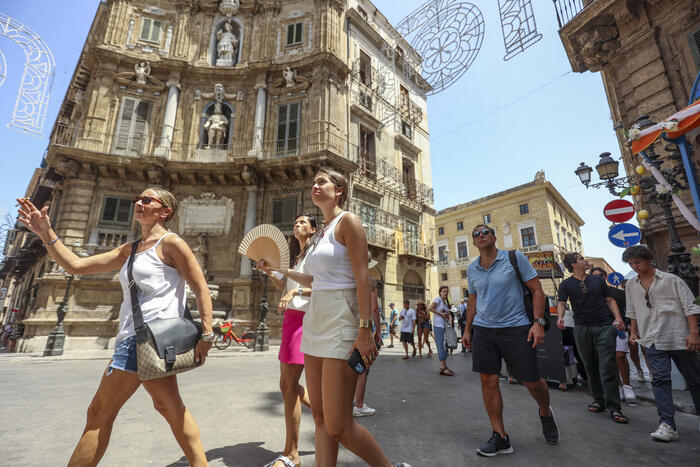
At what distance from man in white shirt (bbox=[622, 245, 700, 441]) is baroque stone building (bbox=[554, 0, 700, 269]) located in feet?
18.1

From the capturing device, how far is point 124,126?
15.3 meters

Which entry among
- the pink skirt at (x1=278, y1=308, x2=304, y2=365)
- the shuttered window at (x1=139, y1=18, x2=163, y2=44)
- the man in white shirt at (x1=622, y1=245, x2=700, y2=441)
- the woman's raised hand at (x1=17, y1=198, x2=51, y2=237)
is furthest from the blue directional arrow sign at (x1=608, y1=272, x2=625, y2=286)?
the shuttered window at (x1=139, y1=18, x2=163, y2=44)

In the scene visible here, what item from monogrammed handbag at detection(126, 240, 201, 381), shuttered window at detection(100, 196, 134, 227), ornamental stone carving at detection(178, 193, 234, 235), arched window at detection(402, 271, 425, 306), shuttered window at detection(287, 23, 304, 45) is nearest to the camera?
monogrammed handbag at detection(126, 240, 201, 381)

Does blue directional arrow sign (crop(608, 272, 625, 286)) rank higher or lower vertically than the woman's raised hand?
higher

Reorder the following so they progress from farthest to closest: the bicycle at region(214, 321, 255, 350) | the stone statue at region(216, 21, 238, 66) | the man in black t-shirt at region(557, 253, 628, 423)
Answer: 1. the stone statue at region(216, 21, 238, 66)
2. the bicycle at region(214, 321, 255, 350)
3. the man in black t-shirt at region(557, 253, 628, 423)

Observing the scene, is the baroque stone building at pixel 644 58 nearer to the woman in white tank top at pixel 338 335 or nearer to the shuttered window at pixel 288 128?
the woman in white tank top at pixel 338 335

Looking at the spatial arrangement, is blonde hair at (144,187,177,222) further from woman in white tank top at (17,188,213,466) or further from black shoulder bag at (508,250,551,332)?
black shoulder bag at (508,250,551,332)

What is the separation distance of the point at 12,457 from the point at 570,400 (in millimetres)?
5817

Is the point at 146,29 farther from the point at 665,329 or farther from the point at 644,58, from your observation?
the point at 665,329

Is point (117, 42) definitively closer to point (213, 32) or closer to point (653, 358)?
point (213, 32)

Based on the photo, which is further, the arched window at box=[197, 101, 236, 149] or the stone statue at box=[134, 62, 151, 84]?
the arched window at box=[197, 101, 236, 149]

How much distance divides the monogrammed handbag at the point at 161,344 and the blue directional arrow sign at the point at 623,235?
295 inches

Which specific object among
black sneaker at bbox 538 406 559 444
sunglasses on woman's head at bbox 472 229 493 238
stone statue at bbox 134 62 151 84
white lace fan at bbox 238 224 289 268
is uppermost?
stone statue at bbox 134 62 151 84

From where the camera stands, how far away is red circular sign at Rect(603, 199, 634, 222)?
6410 mm
